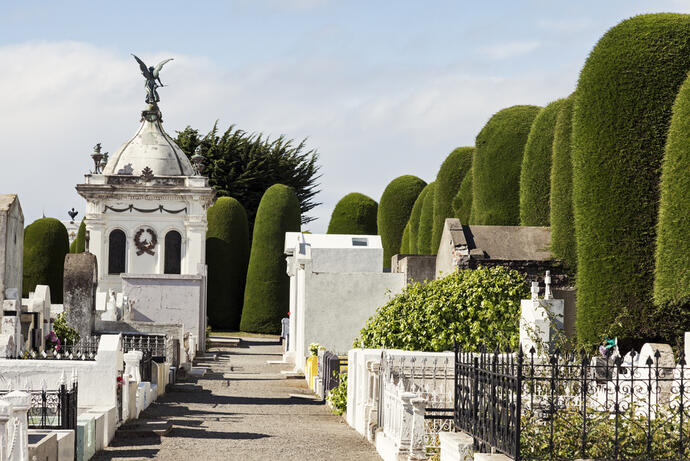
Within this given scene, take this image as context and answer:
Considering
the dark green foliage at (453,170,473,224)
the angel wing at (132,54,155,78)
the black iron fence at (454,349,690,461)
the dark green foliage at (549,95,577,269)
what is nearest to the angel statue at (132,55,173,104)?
the angel wing at (132,54,155,78)

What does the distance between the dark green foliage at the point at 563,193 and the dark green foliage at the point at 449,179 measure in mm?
11211

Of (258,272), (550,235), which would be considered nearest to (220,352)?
(258,272)

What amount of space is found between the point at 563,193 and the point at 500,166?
19.4 feet

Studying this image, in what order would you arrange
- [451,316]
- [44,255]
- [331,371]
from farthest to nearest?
[44,255] → [331,371] → [451,316]

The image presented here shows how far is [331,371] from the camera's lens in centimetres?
1666

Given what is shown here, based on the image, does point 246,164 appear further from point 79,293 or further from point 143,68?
point 79,293

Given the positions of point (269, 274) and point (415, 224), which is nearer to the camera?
point (415, 224)

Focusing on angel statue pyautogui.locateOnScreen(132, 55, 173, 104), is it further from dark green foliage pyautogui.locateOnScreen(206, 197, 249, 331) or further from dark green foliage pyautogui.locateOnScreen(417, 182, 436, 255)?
dark green foliage pyautogui.locateOnScreen(417, 182, 436, 255)

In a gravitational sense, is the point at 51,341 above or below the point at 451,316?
below

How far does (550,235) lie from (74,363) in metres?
10.2

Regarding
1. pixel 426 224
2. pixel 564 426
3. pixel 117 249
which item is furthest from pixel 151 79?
pixel 564 426

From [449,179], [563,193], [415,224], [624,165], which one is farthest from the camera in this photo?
[415,224]

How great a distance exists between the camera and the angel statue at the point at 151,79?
1724 inches

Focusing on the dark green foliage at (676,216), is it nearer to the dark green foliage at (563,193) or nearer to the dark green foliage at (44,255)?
the dark green foliage at (563,193)
